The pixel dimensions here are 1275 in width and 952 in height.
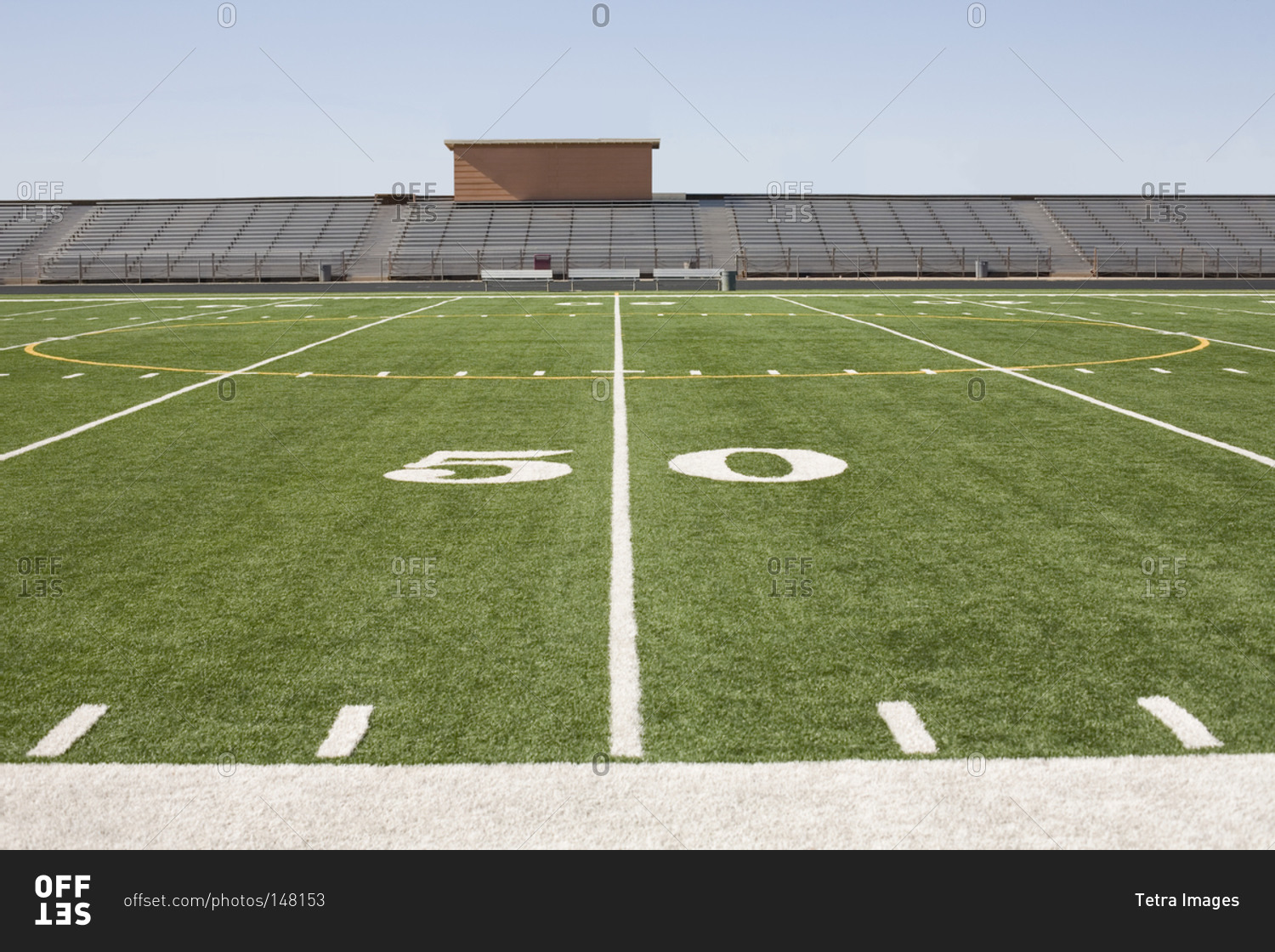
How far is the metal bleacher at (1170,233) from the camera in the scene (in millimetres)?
55594

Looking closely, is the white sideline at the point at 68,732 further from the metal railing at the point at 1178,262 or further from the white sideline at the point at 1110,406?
the metal railing at the point at 1178,262

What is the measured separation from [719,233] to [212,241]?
28.0 meters

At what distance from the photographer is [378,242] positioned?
6022cm

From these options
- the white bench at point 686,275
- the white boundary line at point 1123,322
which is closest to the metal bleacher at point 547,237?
the white bench at point 686,275

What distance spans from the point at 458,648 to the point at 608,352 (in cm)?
1349

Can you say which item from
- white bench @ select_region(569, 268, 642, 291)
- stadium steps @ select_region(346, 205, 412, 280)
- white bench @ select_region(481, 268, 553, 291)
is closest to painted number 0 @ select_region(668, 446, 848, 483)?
white bench @ select_region(569, 268, 642, 291)

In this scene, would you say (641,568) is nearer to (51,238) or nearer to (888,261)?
(888,261)

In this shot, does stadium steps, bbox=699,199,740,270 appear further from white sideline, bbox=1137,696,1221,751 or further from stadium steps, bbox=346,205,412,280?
white sideline, bbox=1137,696,1221,751

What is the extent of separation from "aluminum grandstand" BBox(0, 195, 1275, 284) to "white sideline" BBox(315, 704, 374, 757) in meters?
46.6

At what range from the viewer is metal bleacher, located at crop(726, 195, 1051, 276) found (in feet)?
180

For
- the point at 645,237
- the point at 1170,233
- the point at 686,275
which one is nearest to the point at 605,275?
the point at 686,275

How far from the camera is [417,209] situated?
210 ft

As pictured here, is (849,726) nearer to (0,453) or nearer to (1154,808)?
(1154,808)
